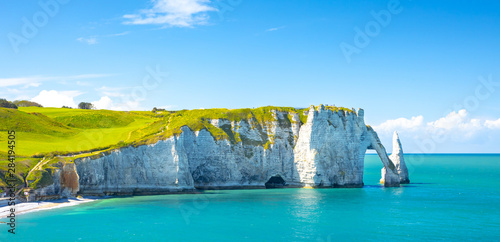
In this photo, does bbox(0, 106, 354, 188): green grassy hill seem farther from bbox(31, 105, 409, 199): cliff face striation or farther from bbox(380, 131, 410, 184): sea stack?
bbox(380, 131, 410, 184): sea stack

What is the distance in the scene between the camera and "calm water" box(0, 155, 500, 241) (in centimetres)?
4584

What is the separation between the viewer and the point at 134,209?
195ft

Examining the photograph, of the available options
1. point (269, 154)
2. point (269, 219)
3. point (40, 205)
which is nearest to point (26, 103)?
point (40, 205)

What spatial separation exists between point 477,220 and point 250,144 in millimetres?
46015

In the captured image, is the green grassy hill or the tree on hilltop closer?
the green grassy hill

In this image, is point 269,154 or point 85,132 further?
point 85,132

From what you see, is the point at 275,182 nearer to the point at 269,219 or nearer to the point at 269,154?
the point at 269,154

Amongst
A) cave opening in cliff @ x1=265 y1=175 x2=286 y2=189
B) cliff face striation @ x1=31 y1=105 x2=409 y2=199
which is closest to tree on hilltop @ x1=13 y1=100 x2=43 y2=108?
cliff face striation @ x1=31 y1=105 x2=409 y2=199

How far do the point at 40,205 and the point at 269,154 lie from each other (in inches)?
1789

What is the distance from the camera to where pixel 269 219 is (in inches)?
2137

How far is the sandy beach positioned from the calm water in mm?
2534

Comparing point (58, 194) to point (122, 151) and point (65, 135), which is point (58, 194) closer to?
point (122, 151)

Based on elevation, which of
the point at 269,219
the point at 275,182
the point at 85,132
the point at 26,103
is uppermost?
the point at 26,103

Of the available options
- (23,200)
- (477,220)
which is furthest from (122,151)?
(477,220)
